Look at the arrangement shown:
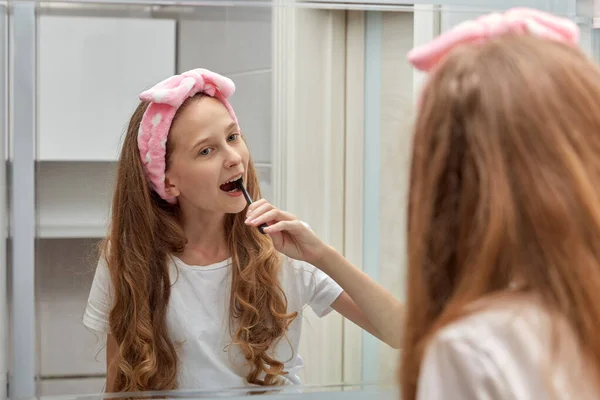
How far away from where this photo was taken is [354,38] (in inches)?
50.6

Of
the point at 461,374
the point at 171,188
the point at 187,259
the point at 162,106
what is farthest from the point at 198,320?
the point at 461,374

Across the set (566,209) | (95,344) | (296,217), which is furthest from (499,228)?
(95,344)

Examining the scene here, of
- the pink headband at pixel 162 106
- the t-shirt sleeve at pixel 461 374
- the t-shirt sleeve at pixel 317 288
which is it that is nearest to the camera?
the t-shirt sleeve at pixel 461 374

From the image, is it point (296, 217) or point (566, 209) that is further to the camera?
point (296, 217)

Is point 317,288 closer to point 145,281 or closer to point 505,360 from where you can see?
point 145,281

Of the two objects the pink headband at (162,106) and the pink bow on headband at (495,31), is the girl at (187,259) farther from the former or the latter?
the pink bow on headband at (495,31)

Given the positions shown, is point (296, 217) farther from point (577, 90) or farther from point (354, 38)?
point (577, 90)

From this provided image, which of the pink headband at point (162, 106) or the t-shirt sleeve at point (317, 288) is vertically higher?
the pink headband at point (162, 106)

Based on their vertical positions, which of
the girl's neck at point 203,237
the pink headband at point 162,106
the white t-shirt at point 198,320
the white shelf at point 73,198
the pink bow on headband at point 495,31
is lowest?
the white t-shirt at point 198,320

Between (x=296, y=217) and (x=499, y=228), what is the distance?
2.06ft

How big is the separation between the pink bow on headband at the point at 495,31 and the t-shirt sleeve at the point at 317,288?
0.59 metres

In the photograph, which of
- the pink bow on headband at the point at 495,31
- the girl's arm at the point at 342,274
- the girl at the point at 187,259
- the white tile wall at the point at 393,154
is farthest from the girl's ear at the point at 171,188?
the pink bow on headband at the point at 495,31

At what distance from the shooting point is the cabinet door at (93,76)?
119 centimetres

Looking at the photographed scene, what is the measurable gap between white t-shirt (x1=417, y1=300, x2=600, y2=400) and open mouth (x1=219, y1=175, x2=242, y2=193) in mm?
624
